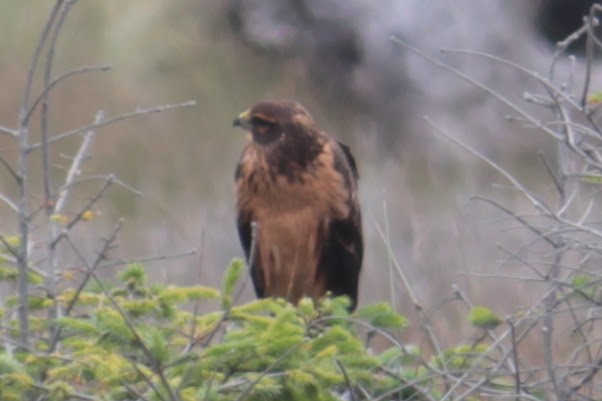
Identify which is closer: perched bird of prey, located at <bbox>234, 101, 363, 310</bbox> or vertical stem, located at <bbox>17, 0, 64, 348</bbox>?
vertical stem, located at <bbox>17, 0, 64, 348</bbox>

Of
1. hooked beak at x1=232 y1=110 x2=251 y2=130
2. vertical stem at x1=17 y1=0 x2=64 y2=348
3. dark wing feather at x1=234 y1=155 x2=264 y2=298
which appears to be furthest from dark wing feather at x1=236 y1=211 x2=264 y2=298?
vertical stem at x1=17 y1=0 x2=64 y2=348

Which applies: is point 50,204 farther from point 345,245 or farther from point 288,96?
point 288,96

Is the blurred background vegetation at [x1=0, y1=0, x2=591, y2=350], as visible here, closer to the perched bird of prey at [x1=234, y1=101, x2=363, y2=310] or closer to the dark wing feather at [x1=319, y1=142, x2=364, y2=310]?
the dark wing feather at [x1=319, y1=142, x2=364, y2=310]

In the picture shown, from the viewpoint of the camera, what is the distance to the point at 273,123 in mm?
6371

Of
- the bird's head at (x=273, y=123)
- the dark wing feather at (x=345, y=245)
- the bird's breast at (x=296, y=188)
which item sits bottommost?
the dark wing feather at (x=345, y=245)

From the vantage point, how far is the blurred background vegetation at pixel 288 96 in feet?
29.8

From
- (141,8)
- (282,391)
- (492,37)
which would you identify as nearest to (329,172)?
(282,391)

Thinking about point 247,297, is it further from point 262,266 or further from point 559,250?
point 559,250

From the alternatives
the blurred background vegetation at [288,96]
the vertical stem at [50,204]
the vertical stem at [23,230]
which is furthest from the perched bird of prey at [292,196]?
the vertical stem at [23,230]

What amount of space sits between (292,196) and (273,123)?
300 mm

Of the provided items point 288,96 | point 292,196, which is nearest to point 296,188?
point 292,196

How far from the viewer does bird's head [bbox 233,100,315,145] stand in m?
6.36

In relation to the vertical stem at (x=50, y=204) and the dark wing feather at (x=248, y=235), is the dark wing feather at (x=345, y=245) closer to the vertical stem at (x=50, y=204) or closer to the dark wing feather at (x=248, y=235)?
the dark wing feather at (x=248, y=235)

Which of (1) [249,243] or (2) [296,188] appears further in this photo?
(1) [249,243]
